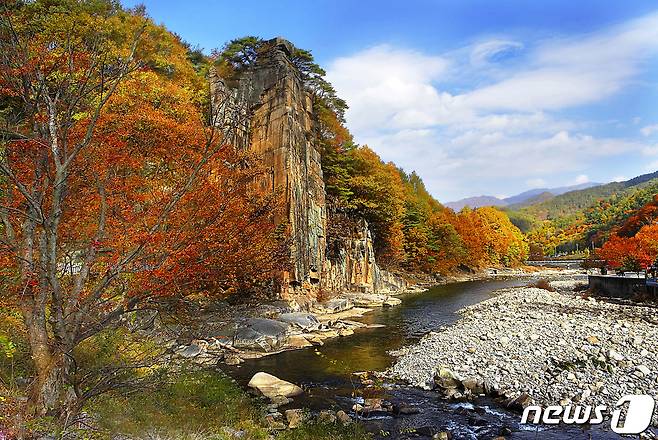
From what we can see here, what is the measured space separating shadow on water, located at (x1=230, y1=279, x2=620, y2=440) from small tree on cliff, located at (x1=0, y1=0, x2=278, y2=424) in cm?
449

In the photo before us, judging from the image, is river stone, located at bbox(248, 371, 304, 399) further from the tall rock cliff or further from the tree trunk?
the tall rock cliff

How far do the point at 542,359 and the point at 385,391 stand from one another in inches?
227

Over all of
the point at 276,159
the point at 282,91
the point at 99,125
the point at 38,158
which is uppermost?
the point at 282,91

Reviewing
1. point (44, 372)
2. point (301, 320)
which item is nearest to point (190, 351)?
point (301, 320)

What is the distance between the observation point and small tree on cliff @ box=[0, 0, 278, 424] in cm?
457

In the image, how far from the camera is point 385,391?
44.2 ft

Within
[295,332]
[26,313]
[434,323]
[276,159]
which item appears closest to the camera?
[26,313]

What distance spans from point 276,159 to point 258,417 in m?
22.6

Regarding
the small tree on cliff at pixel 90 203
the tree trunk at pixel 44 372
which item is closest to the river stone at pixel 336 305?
the small tree on cliff at pixel 90 203

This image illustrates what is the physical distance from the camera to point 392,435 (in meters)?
10.4

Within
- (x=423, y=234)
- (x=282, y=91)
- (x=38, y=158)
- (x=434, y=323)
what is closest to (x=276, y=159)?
(x=282, y=91)

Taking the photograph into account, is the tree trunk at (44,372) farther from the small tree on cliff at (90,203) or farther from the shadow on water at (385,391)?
the shadow on water at (385,391)

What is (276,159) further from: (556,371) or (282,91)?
(556,371)

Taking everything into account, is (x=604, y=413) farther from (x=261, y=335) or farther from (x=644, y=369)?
(x=261, y=335)
